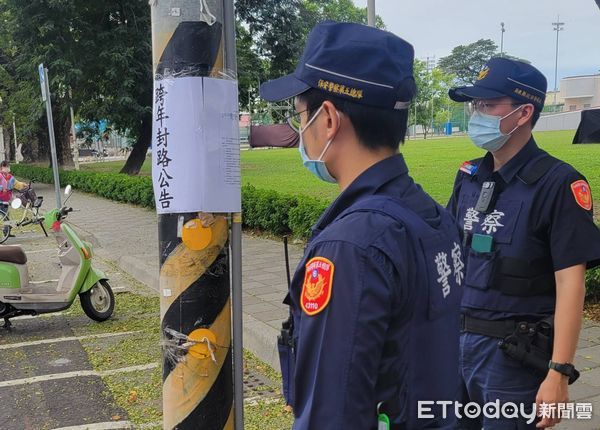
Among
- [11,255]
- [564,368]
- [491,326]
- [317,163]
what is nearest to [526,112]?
[491,326]

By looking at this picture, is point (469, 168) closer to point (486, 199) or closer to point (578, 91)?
point (486, 199)

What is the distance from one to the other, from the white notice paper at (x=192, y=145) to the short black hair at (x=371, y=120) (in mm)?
933

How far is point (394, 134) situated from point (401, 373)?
0.54 metres

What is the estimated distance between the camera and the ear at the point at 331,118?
1372 millimetres

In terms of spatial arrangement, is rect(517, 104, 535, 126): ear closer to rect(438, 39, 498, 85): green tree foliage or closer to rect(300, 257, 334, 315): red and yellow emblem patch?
rect(300, 257, 334, 315): red and yellow emblem patch

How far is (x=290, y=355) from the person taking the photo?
1.48m

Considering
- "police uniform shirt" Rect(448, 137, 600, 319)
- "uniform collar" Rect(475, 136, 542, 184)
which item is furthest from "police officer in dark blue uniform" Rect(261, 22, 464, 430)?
"uniform collar" Rect(475, 136, 542, 184)

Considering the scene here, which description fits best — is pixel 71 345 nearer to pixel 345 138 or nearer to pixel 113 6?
pixel 345 138

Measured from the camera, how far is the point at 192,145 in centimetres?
225

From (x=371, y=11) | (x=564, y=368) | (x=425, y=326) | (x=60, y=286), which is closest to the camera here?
(x=425, y=326)

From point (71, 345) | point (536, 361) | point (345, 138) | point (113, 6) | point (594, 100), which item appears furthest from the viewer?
point (594, 100)

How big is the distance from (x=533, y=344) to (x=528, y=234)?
0.40 metres

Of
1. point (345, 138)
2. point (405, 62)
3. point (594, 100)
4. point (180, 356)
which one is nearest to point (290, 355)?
point (345, 138)

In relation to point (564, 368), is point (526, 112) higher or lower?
higher
